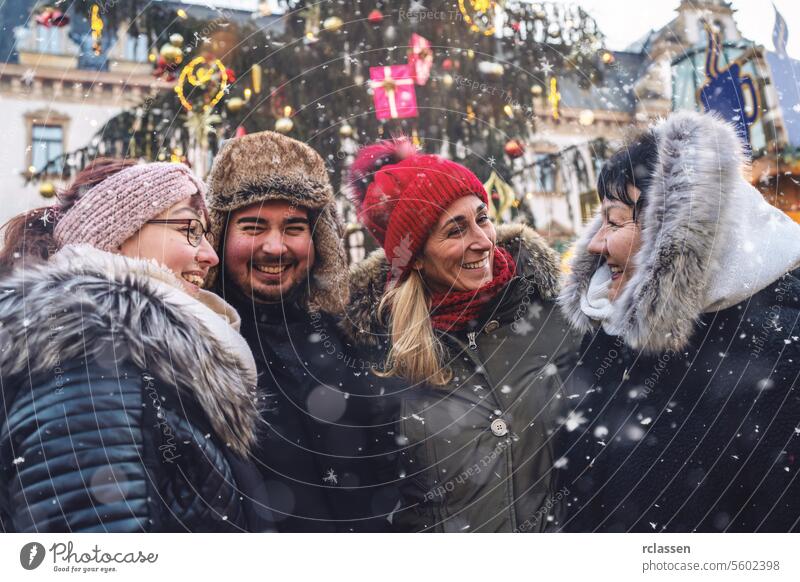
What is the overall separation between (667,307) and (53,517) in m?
1.11

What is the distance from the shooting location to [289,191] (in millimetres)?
1430

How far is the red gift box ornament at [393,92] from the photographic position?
1528mm

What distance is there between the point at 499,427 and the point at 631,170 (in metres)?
0.52

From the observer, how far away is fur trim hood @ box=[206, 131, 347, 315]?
4.71 ft

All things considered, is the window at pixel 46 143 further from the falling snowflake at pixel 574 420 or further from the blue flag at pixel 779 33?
the blue flag at pixel 779 33

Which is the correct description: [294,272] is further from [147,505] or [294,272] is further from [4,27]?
[4,27]

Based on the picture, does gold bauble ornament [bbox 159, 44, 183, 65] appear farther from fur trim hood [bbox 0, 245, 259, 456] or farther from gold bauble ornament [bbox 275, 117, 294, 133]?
fur trim hood [bbox 0, 245, 259, 456]

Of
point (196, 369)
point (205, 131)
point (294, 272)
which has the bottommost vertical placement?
point (196, 369)

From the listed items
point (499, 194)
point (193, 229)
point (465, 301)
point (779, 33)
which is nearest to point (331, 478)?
point (465, 301)

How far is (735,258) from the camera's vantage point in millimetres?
1366
